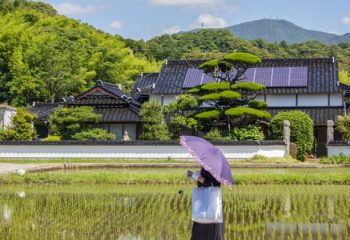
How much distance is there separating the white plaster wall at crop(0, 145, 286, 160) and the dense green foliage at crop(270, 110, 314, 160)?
7.29ft

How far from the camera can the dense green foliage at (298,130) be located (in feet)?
87.9

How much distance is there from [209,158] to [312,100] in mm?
25467

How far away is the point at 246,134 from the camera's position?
26.3 meters

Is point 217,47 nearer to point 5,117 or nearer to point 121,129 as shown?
point 121,129

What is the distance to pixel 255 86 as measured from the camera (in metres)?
26.8

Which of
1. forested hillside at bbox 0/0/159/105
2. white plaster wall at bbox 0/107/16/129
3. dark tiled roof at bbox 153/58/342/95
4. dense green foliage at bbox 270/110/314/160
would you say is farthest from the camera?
forested hillside at bbox 0/0/159/105

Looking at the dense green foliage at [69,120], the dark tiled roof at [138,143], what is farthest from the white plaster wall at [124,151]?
the dense green foliage at [69,120]

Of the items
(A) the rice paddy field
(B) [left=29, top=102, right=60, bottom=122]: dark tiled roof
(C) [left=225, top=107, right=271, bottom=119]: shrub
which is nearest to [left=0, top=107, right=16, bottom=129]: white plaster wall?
(B) [left=29, top=102, right=60, bottom=122]: dark tiled roof

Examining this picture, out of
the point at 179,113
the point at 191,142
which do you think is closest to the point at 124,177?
the point at 191,142

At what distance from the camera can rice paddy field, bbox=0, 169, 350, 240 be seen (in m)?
8.70

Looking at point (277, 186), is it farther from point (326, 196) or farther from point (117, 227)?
point (117, 227)

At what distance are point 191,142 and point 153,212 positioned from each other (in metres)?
4.21

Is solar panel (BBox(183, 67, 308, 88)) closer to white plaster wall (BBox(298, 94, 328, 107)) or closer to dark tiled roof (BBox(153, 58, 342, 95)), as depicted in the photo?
dark tiled roof (BBox(153, 58, 342, 95))

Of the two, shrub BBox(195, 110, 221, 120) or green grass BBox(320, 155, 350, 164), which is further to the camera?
shrub BBox(195, 110, 221, 120)
